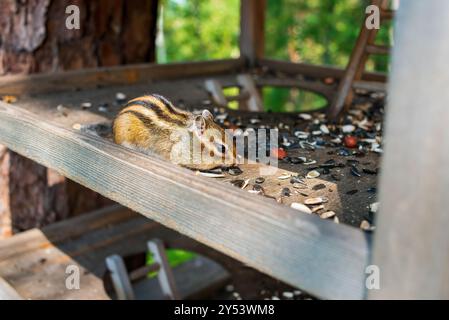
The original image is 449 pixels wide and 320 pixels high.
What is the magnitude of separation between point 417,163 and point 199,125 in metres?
0.79

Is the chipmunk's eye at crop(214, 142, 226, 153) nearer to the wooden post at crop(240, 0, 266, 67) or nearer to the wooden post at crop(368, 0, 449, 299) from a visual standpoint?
the wooden post at crop(368, 0, 449, 299)

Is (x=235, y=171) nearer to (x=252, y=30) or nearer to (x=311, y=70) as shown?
(x=311, y=70)

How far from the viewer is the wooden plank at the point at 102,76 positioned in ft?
7.66

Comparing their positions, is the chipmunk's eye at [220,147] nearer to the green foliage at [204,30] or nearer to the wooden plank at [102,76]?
the wooden plank at [102,76]

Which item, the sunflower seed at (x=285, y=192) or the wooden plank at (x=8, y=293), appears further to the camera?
the wooden plank at (x=8, y=293)

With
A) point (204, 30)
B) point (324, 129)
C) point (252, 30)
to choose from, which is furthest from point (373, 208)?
point (204, 30)

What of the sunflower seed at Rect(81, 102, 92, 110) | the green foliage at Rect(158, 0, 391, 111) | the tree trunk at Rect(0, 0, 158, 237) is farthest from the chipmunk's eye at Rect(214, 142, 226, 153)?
the green foliage at Rect(158, 0, 391, 111)

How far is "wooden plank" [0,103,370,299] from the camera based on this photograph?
0.95m

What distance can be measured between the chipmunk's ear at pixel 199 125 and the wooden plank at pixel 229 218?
209 mm

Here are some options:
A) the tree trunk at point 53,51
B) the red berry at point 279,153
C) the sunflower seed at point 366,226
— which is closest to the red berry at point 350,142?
the red berry at point 279,153

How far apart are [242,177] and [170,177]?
26 centimetres

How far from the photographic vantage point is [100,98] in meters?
2.34

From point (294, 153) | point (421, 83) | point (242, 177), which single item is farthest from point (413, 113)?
point (294, 153)

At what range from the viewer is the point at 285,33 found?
7.09m
